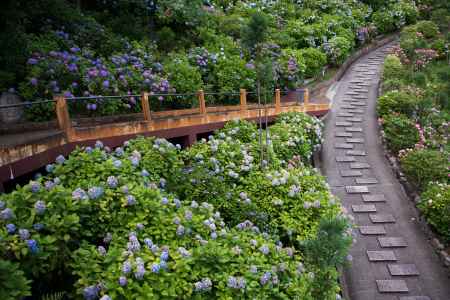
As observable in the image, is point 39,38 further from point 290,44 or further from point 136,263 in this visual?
point 290,44

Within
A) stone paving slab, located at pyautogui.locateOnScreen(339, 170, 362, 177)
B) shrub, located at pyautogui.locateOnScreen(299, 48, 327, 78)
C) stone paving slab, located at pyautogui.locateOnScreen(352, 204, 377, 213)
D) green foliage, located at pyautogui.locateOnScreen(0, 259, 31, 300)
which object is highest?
shrub, located at pyautogui.locateOnScreen(299, 48, 327, 78)

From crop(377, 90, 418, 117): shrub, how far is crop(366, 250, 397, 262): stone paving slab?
6.96 meters

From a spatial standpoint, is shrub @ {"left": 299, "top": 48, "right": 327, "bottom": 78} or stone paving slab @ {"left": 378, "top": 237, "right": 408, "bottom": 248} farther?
shrub @ {"left": 299, "top": 48, "right": 327, "bottom": 78}

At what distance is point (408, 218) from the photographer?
9430 mm

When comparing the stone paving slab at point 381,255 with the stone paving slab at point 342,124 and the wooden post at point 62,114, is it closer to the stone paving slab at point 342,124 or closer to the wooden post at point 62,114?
the wooden post at point 62,114

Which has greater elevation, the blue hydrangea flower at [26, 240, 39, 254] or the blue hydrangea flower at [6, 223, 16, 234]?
the blue hydrangea flower at [6, 223, 16, 234]

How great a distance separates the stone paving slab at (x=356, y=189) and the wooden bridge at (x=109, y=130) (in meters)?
3.12

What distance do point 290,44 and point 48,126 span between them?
1362 centimetres

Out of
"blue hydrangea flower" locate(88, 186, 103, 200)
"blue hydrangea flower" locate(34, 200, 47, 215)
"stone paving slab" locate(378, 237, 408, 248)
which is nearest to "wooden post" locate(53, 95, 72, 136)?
"blue hydrangea flower" locate(88, 186, 103, 200)

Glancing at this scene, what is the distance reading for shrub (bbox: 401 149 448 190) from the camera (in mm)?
10164

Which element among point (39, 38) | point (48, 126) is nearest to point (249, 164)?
point (48, 126)

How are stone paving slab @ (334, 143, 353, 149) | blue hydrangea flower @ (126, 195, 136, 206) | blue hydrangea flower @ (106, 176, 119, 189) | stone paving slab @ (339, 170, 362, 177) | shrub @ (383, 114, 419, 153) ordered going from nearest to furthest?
blue hydrangea flower @ (126, 195, 136, 206) < blue hydrangea flower @ (106, 176, 119, 189) < stone paving slab @ (339, 170, 362, 177) < shrub @ (383, 114, 419, 153) < stone paving slab @ (334, 143, 353, 149)

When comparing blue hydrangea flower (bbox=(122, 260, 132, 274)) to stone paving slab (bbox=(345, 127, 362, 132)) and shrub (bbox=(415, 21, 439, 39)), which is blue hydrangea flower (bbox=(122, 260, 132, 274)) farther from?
shrub (bbox=(415, 21, 439, 39))

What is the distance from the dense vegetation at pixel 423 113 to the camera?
362 inches
